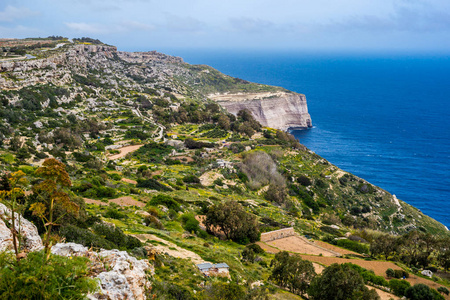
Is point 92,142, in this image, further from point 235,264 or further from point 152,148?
point 235,264

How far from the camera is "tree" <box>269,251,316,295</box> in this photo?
18.2 meters

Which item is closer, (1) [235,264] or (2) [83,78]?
(1) [235,264]

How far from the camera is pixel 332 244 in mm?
32719

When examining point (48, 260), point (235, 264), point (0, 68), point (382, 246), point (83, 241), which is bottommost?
point (382, 246)

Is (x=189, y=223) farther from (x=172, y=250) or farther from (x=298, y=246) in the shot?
(x=298, y=246)

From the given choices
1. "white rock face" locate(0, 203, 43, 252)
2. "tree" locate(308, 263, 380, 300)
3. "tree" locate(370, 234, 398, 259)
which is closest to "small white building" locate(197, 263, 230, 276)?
"tree" locate(308, 263, 380, 300)

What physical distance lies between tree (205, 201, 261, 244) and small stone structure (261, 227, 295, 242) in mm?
2728

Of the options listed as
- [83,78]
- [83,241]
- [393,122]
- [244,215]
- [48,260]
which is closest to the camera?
[48,260]

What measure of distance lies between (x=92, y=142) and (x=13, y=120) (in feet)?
40.2

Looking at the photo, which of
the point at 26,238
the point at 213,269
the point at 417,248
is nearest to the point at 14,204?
the point at 26,238

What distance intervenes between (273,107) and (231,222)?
114 metres

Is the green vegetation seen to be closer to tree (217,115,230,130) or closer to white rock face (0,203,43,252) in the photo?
white rock face (0,203,43,252)

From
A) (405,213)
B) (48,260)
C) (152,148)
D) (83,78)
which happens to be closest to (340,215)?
(405,213)

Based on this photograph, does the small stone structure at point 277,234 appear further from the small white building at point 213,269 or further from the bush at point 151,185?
the small white building at point 213,269
